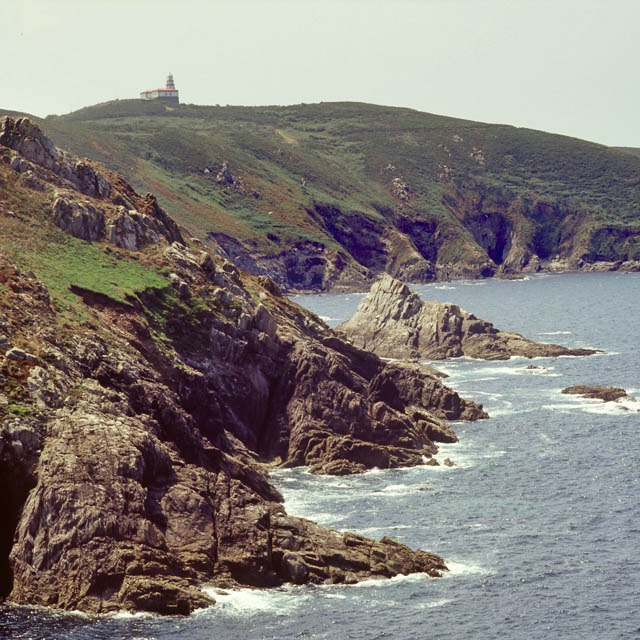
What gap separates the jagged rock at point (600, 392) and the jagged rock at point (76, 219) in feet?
189

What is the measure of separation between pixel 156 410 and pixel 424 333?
88.6 metres

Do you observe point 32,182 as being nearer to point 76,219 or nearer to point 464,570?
point 76,219

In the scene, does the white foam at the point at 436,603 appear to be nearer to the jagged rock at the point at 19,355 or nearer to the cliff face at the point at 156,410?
the cliff face at the point at 156,410

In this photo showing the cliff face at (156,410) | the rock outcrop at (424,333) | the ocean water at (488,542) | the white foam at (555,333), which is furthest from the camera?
the white foam at (555,333)

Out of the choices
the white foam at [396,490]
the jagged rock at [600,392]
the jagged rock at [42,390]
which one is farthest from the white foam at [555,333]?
the jagged rock at [42,390]

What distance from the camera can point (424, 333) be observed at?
523ft

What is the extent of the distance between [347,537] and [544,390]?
2598 inches

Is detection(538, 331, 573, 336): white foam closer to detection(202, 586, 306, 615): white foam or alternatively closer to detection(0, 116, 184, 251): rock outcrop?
detection(0, 116, 184, 251): rock outcrop

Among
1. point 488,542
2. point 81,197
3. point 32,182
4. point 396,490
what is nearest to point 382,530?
point 488,542

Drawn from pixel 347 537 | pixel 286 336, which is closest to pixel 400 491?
pixel 347 537

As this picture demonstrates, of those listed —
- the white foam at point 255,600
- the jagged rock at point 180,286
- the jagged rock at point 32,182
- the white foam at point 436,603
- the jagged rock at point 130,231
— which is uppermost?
the jagged rock at point 32,182

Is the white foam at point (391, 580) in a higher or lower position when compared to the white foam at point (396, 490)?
lower

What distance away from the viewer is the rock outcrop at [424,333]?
15600 cm

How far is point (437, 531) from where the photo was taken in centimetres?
7256
